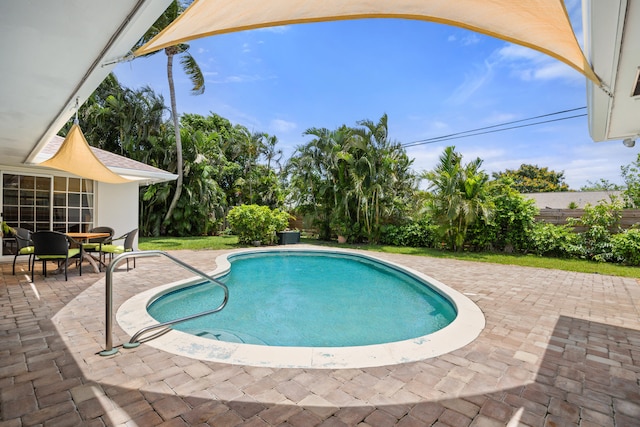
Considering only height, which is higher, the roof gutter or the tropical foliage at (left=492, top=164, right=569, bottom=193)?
the tropical foliage at (left=492, top=164, right=569, bottom=193)

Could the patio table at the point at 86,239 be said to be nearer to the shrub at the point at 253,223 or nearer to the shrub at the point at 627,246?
the shrub at the point at 253,223

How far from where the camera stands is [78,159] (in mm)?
6980

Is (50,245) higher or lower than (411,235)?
higher

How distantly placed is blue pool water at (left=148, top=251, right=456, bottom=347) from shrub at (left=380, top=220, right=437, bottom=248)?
5.42 meters

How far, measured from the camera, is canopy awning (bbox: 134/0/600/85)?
2326 mm

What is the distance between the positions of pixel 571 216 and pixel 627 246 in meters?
2.32

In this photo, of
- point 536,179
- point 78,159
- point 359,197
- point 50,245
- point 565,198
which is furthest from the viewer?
point 536,179

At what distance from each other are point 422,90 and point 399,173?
8.65 meters

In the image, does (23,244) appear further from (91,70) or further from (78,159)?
(91,70)

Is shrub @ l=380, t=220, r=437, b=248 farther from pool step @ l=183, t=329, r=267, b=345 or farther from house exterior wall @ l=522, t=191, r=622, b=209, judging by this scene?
house exterior wall @ l=522, t=191, r=622, b=209

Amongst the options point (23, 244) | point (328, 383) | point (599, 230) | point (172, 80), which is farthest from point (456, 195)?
point (172, 80)

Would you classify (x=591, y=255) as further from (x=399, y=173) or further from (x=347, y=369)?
(x=347, y=369)

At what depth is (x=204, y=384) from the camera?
2.75 meters

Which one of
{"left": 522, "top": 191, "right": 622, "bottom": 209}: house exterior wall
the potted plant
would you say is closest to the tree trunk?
the potted plant
